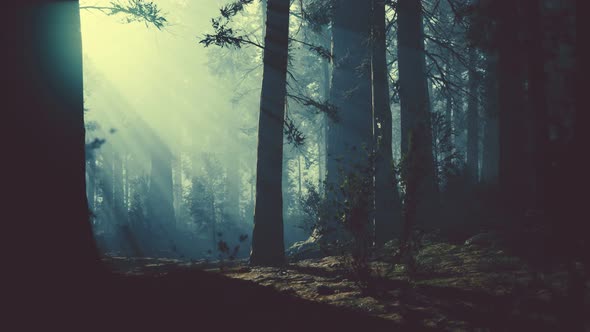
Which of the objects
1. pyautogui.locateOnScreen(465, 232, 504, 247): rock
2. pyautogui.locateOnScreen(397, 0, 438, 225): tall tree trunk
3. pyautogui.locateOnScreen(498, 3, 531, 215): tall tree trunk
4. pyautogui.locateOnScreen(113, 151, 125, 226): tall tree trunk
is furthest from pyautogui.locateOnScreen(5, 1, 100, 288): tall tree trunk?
pyautogui.locateOnScreen(113, 151, 125, 226): tall tree trunk

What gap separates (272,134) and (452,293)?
4999 millimetres

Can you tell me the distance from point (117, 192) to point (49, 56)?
3296cm

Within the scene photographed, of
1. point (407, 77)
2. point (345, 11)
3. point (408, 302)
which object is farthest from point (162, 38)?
point (408, 302)

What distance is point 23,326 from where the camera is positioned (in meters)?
3.34

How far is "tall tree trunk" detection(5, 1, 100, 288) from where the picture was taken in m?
3.72

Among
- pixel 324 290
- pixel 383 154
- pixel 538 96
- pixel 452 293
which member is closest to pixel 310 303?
pixel 324 290

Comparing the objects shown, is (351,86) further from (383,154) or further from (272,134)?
(272,134)

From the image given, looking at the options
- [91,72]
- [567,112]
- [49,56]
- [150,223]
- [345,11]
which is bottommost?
[150,223]

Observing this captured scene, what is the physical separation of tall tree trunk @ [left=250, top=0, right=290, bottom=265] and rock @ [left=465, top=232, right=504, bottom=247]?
3.37 m

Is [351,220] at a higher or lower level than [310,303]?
higher

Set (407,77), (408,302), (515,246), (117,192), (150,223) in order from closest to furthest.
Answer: (408,302), (515,246), (407,77), (150,223), (117,192)

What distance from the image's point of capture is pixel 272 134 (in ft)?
26.6

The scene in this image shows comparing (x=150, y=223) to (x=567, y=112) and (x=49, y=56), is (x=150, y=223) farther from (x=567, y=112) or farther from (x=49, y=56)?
(x=567, y=112)

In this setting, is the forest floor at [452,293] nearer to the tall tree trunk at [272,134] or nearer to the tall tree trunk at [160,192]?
the tall tree trunk at [272,134]
